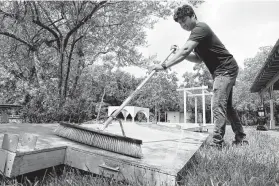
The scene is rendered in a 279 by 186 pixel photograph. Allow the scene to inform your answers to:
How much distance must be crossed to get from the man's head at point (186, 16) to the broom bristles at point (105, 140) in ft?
4.95

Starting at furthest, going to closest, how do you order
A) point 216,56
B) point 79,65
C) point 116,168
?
1. point 79,65
2. point 216,56
3. point 116,168

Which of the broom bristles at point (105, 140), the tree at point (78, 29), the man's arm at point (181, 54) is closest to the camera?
the broom bristles at point (105, 140)

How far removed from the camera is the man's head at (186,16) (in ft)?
8.02

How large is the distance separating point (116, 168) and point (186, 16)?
1.80 meters

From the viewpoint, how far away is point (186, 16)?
248cm

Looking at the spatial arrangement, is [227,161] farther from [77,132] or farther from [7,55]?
[7,55]

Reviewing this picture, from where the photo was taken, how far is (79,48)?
9281 millimetres

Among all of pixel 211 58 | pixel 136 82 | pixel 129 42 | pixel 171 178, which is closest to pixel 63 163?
pixel 171 178

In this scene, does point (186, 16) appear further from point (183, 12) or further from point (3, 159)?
point (3, 159)

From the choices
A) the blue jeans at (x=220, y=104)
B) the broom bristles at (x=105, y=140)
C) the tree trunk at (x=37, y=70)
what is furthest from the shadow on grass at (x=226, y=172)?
the tree trunk at (x=37, y=70)

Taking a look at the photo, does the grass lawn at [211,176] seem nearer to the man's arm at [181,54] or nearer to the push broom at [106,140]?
the push broom at [106,140]

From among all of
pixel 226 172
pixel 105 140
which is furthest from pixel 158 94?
pixel 226 172

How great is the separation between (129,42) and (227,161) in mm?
9500

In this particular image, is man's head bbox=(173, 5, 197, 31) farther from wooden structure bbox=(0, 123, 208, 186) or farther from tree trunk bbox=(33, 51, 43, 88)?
tree trunk bbox=(33, 51, 43, 88)
